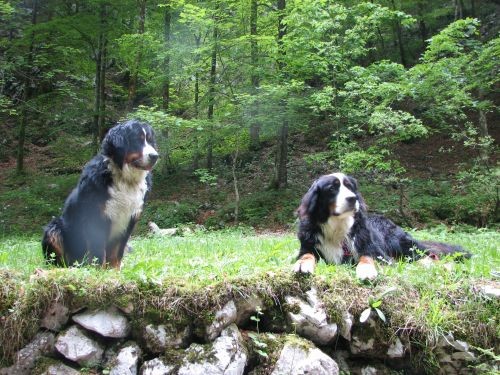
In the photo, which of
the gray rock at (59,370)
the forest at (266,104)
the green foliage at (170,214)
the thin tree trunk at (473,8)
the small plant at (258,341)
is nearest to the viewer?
the gray rock at (59,370)

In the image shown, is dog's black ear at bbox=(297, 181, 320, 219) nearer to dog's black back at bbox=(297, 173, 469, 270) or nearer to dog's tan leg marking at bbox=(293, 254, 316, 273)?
dog's black back at bbox=(297, 173, 469, 270)

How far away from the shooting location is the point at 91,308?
3363 mm

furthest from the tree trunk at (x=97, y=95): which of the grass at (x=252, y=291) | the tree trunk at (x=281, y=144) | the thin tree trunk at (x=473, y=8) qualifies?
the thin tree trunk at (x=473, y=8)

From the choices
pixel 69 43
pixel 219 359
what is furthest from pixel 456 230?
pixel 69 43

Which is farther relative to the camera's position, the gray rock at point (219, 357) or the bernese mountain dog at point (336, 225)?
the bernese mountain dog at point (336, 225)

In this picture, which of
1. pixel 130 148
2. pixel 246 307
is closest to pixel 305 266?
pixel 246 307

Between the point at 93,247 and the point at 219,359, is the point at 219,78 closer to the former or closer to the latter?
the point at 93,247

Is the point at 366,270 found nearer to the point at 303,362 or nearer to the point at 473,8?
the point at 303,362

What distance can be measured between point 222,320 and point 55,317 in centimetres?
127

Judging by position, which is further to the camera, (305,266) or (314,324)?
(305,266)

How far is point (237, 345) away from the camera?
338 cm

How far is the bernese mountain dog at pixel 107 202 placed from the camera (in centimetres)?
418

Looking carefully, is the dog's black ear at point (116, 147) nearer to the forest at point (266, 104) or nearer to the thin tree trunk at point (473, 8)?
the forest at point (266, 104)

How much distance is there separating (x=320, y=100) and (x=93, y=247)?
8.38 meters
